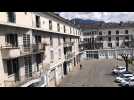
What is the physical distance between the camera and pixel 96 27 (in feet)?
72.5

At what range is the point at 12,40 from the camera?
773 centimetres

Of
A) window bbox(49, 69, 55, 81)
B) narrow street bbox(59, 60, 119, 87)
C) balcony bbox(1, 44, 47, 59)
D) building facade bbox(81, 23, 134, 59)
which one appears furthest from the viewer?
building facade bbox(81, 23, 134, 59)

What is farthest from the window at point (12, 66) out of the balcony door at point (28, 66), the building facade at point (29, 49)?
the balcony door at point (28, 66)

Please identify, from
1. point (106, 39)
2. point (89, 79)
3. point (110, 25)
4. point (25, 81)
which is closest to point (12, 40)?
point (25, 81)

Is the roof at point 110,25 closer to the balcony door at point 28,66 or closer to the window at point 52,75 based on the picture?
the window at point 52,75

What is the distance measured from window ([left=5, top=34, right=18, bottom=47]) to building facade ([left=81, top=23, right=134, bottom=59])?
13.5m

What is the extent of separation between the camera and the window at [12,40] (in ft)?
24.1

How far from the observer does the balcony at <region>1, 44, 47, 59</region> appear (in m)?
6.71

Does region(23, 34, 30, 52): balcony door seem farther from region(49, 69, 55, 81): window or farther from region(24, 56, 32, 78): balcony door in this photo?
region(49, 69, 55, 81): window

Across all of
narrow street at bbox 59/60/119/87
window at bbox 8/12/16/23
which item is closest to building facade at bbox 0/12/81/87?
window at bbox 8/12/16/23

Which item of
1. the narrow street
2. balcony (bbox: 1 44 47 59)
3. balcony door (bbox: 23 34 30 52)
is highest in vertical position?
balcony door (bbox: 23 34 30 52)
